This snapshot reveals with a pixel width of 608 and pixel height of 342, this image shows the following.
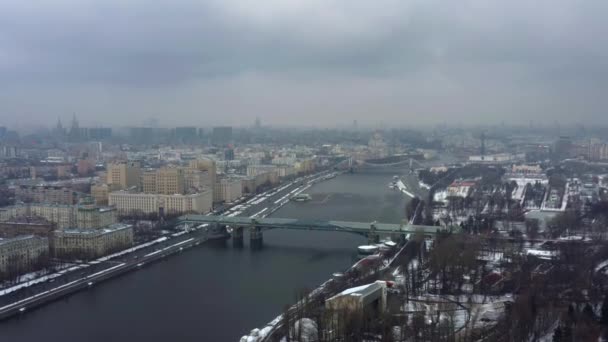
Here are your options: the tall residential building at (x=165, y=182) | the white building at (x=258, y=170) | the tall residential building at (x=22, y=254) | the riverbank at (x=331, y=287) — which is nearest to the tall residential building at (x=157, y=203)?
the tall residential building at (x=165, y=182)

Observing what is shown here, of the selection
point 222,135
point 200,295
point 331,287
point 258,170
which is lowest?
point 200,295

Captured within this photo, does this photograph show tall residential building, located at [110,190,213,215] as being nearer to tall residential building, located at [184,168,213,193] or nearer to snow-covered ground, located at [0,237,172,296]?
tall residential building, located at [184,168,213,193]

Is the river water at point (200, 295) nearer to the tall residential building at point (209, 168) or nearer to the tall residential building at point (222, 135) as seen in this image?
the tall residential building at point (209, 168)

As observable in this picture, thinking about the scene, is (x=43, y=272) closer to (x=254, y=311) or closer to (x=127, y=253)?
(x=127, y=253)

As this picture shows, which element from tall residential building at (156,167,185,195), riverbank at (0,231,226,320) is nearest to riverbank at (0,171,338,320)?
riverbank at (0,231,226,320)

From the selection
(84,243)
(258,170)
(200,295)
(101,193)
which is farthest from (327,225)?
(258,170)

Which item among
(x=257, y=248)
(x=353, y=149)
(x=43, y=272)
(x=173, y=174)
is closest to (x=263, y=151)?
(x=353, y=149)

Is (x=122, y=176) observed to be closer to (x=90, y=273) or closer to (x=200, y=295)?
(x=90, y=273)
